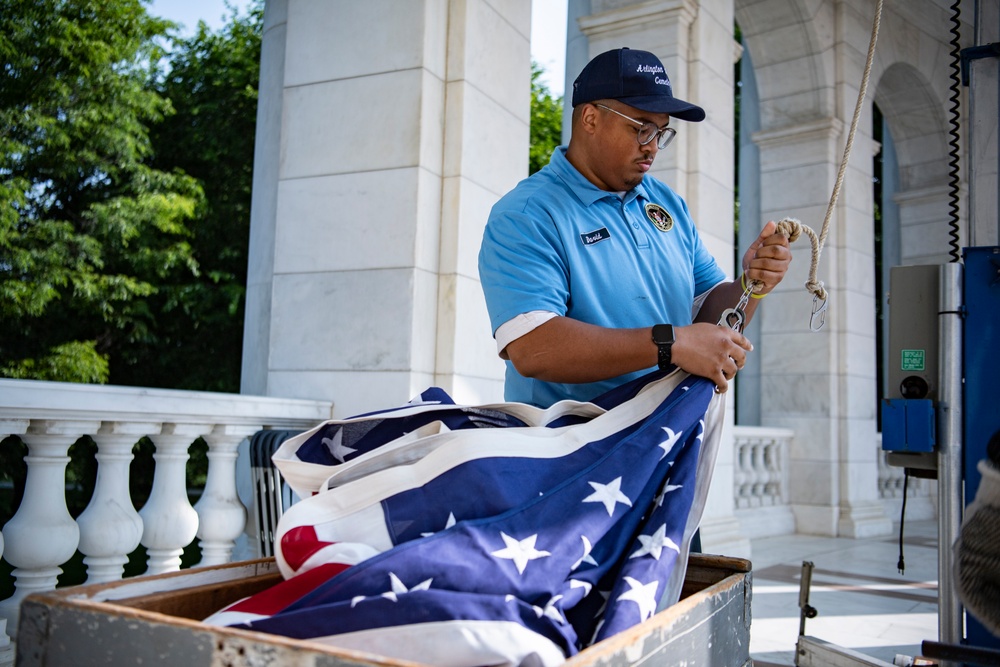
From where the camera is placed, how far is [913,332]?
3465 millimetres

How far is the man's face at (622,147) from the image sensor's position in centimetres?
236

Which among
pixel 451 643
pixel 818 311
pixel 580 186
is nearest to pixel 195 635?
pixel 451 643

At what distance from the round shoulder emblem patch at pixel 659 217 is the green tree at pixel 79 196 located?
55.4 ft

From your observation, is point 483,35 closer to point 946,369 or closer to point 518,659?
point 946,369

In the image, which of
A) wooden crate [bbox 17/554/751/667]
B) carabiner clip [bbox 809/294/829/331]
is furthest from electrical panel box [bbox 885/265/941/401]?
wooden crate [bbox 17/554/751/667]

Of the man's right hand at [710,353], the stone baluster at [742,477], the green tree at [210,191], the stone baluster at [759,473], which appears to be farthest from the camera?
the green tree at [210,191]

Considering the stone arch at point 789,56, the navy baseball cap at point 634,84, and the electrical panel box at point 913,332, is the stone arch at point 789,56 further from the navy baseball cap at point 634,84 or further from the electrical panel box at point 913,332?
the navy baseball cap at point 634,84

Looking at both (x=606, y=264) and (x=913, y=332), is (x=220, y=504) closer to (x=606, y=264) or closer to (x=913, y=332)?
(x=606, y=264)


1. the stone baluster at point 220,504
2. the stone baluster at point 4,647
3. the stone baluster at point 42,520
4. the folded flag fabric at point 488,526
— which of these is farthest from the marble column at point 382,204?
the folded flag fabric at point 488,526

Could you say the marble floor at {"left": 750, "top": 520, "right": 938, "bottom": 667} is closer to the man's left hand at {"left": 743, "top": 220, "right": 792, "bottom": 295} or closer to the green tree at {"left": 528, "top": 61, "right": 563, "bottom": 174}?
the man's left hand at {"left": 743, "top": 220, "right": 792, "bottom": 295}

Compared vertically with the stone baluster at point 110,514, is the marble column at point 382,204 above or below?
above

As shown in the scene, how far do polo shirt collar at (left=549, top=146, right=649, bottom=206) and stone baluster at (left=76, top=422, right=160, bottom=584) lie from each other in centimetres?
217

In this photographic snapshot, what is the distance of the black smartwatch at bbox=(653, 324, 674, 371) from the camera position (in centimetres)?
201

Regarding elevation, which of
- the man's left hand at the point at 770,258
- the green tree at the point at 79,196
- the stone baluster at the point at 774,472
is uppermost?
the green tree at the point at 79,196
